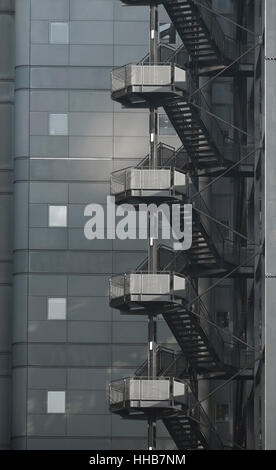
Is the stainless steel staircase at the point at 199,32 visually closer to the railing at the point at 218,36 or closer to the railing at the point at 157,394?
the railing at the point at 218,36

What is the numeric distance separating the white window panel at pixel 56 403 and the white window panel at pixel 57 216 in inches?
328

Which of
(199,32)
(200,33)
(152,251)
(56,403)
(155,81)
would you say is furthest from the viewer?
(56,403)

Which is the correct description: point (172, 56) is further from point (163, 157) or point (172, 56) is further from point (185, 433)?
point (185, 433)

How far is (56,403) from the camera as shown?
381ft

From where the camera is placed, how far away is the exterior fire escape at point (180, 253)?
104 meters

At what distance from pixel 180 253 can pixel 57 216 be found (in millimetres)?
13278

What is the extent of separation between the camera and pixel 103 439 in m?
116

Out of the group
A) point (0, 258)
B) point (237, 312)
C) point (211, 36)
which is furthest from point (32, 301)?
point (211, 36)

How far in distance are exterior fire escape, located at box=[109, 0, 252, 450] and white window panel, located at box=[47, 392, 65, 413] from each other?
8.38 m

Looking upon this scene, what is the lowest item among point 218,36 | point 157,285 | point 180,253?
point 157,285

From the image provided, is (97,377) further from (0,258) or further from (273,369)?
(273,369)

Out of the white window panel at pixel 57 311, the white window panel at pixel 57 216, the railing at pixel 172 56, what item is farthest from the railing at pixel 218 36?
the white window panel at pixel 57 311

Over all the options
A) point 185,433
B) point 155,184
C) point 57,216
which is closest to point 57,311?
point 57,216

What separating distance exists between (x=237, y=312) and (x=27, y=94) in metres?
15.4
